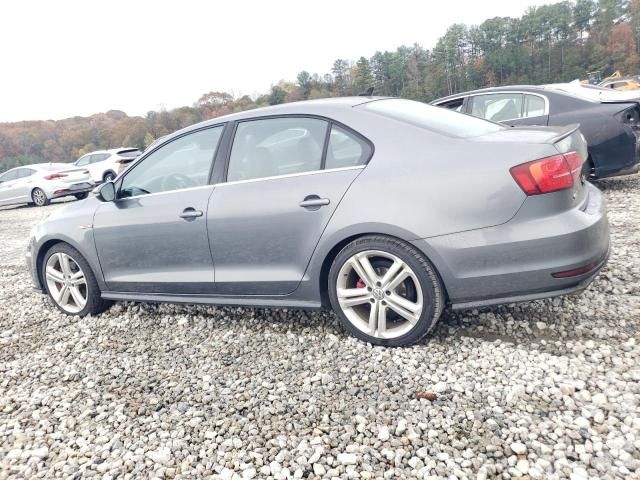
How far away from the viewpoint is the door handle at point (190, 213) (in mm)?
3484

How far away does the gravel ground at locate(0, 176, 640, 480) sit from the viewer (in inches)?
83.6

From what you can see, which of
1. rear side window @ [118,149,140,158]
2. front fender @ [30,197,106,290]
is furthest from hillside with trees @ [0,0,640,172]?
front fender @ [30,197,106,290]

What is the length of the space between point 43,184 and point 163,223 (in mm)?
13960

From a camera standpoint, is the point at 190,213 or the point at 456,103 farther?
the point at 456,103

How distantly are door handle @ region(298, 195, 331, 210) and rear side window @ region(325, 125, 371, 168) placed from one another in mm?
226

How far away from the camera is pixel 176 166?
378 centimetres

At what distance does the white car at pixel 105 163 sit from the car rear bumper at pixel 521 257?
16.4 meters

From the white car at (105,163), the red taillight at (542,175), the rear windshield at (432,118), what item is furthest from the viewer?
the white car at (105,163)

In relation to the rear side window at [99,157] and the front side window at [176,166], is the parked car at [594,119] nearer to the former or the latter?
the front side window at [176,166]

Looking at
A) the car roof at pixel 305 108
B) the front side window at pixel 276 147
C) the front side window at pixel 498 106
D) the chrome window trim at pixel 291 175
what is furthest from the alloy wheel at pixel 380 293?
the front side window at pixel 498 106

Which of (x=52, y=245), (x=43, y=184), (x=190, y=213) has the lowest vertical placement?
(x=43, y=184)

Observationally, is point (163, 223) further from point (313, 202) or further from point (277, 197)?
point (313, 202)

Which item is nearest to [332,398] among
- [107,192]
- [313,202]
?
[313,202]

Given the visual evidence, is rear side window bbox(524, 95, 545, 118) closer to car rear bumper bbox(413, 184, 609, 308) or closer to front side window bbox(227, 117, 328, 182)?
car rear bumper bbox(413, 184, 609, 308)
